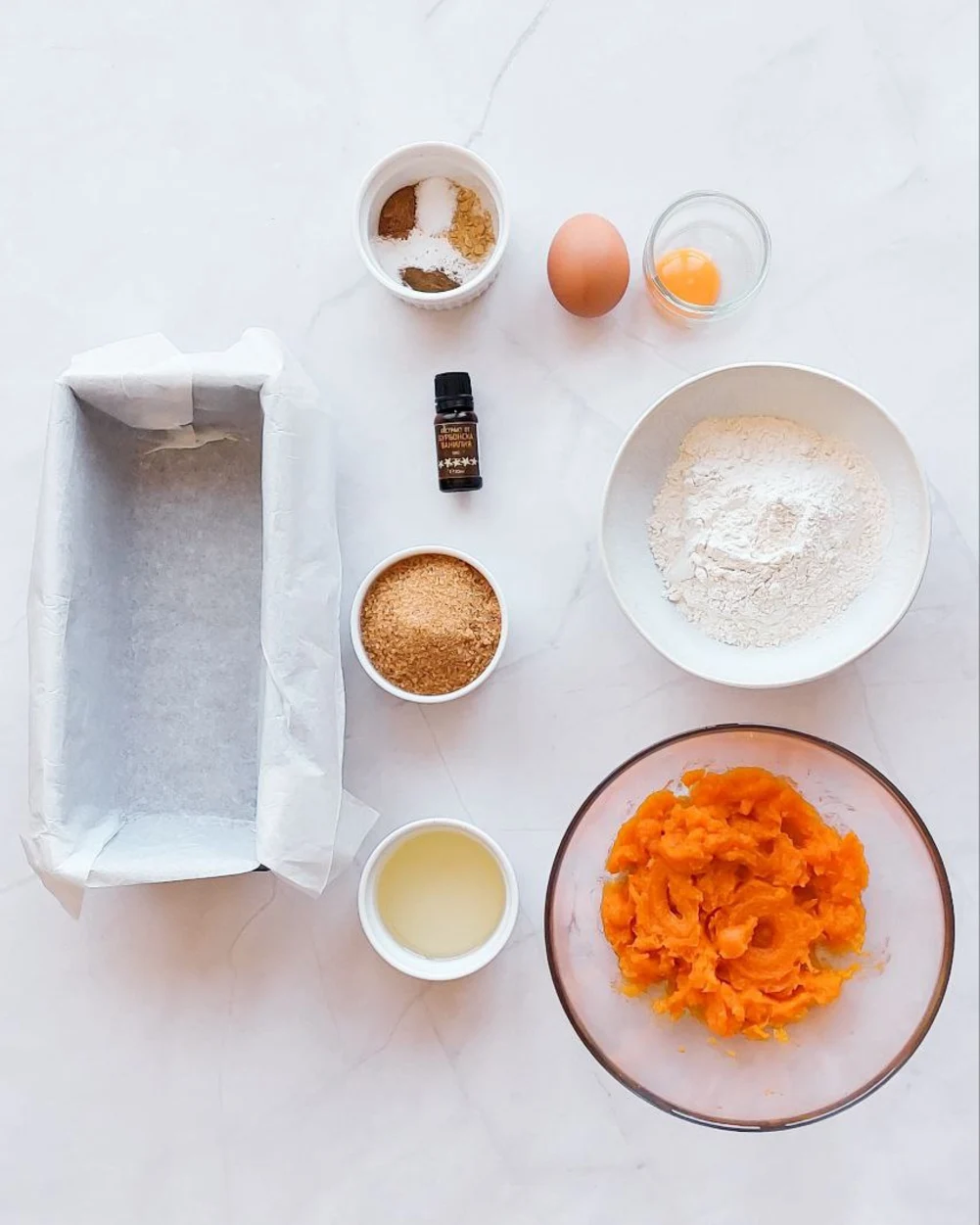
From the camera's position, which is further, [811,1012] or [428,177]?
[428,177]

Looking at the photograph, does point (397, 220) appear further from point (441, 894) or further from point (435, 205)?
point (441, 894)

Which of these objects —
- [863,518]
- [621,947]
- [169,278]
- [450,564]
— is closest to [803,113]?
[863,518]

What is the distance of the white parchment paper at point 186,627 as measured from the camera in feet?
3.83

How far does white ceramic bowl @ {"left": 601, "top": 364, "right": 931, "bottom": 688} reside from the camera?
120cm

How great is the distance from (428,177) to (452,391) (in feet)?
0.92

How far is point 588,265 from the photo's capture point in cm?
122

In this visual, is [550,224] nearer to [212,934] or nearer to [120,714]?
[120,714]

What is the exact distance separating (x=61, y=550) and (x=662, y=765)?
29.0 inches

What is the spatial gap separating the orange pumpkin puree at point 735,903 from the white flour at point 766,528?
0.20 meters

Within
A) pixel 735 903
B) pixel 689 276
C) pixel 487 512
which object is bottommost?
pixel 735 903

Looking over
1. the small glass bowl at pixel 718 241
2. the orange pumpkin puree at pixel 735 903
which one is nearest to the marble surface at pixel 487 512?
the small glass bowl at pixel 718 241

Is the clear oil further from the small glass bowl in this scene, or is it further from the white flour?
the small glass bowl

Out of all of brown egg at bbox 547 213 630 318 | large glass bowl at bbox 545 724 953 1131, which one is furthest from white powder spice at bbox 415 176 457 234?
large glass bowl at bbox 545 724 953 1131

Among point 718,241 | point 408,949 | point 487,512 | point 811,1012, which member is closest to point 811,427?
point 718,241
